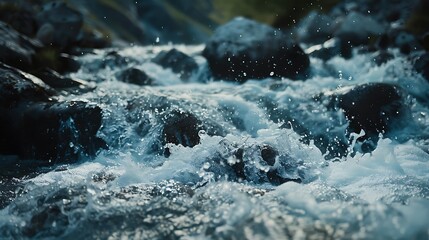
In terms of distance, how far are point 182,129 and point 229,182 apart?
6.99ft

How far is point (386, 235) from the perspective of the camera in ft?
9.50

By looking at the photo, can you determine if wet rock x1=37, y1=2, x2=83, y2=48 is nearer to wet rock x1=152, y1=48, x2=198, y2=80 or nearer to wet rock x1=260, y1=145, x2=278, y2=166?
wet rock x1=152, y1=48, x2=198, y2=80

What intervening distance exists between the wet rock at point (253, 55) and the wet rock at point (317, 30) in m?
9.49

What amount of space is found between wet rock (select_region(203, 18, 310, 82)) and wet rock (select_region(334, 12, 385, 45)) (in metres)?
6.66

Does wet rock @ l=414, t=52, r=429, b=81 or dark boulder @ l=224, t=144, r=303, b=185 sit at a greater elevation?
wet rock @ l=414, t=52, r=429, b=81

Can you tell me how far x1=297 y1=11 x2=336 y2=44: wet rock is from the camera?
871 inches

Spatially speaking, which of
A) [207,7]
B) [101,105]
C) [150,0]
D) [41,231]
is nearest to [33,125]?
[101,105]

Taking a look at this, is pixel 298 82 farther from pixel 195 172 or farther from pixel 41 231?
pixel 41 231

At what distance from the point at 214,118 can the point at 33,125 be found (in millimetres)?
3037

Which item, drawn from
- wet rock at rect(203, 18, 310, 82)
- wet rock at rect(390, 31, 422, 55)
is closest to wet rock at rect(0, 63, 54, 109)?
wet rock at rect(203, 18, 310, 82)

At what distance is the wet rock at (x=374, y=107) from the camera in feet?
24.7

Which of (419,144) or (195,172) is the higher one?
(419,144)

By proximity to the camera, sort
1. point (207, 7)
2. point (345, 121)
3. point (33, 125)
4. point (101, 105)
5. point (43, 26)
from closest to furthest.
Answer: point (33, 125) < point (101, 105) < point (345, 121) < point (43, 26) < point (207, 7)

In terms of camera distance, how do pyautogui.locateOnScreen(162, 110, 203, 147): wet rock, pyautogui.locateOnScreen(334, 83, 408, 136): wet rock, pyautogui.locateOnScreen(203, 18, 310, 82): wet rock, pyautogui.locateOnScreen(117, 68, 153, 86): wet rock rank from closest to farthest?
pyautogui.locateOnScreen(162, 110, 203, 147): wet rock < pyautogui.locateOnScreen(334, 83, 408, 136): wet rock < pyautogui.locateOnScreen(117, 68, 153, 86): wet rock < pyautogui.locateOnScreen(203, 18, 310, 82): wet rock
